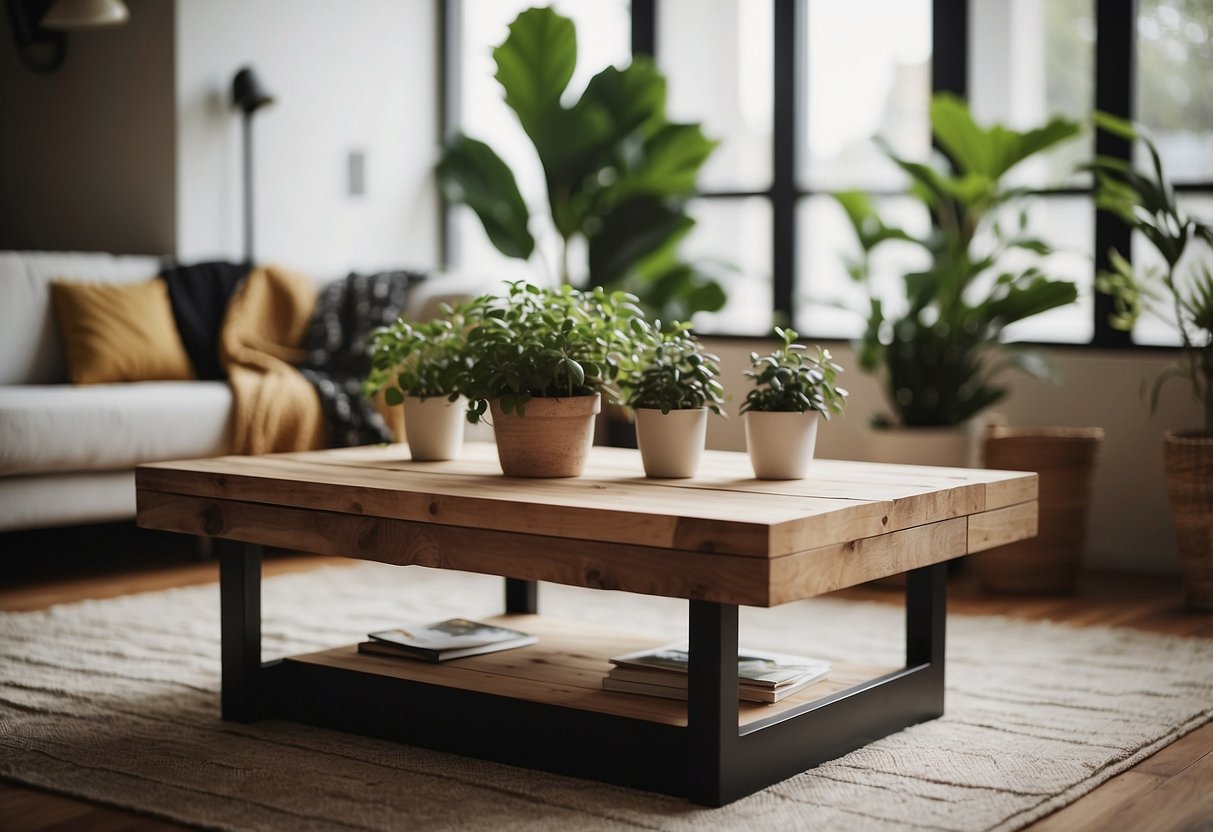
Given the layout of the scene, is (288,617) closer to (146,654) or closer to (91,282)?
(146,654)

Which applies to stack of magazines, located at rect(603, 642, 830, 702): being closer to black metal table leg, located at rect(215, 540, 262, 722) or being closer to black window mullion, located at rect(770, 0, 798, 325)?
black metal table leg, located at rect(215, 540, 262, 722)

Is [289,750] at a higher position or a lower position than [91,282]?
lower

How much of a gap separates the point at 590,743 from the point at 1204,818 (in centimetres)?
81

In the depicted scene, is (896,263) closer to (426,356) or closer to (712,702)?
(426,356)

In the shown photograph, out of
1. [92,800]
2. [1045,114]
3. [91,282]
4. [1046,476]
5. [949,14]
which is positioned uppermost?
[949,14]

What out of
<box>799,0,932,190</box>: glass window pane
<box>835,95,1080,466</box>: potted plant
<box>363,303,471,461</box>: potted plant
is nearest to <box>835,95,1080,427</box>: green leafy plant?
<box>835,95,1080,466</box>: potted plant

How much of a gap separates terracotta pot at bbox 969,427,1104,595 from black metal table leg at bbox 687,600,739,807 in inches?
76.2

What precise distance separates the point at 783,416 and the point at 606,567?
0.44m

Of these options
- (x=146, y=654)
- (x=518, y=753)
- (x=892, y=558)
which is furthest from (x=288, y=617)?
(x=892, y=558)

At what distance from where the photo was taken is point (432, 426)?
246cm

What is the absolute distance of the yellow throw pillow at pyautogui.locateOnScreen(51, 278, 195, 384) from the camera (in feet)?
13.4

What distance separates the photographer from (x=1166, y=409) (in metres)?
3.96

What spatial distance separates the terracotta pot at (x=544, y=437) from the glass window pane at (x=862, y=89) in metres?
2.63

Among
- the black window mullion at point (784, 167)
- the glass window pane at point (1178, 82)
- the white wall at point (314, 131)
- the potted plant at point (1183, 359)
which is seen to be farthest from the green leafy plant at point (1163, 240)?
the white wall at point (314, 131)
